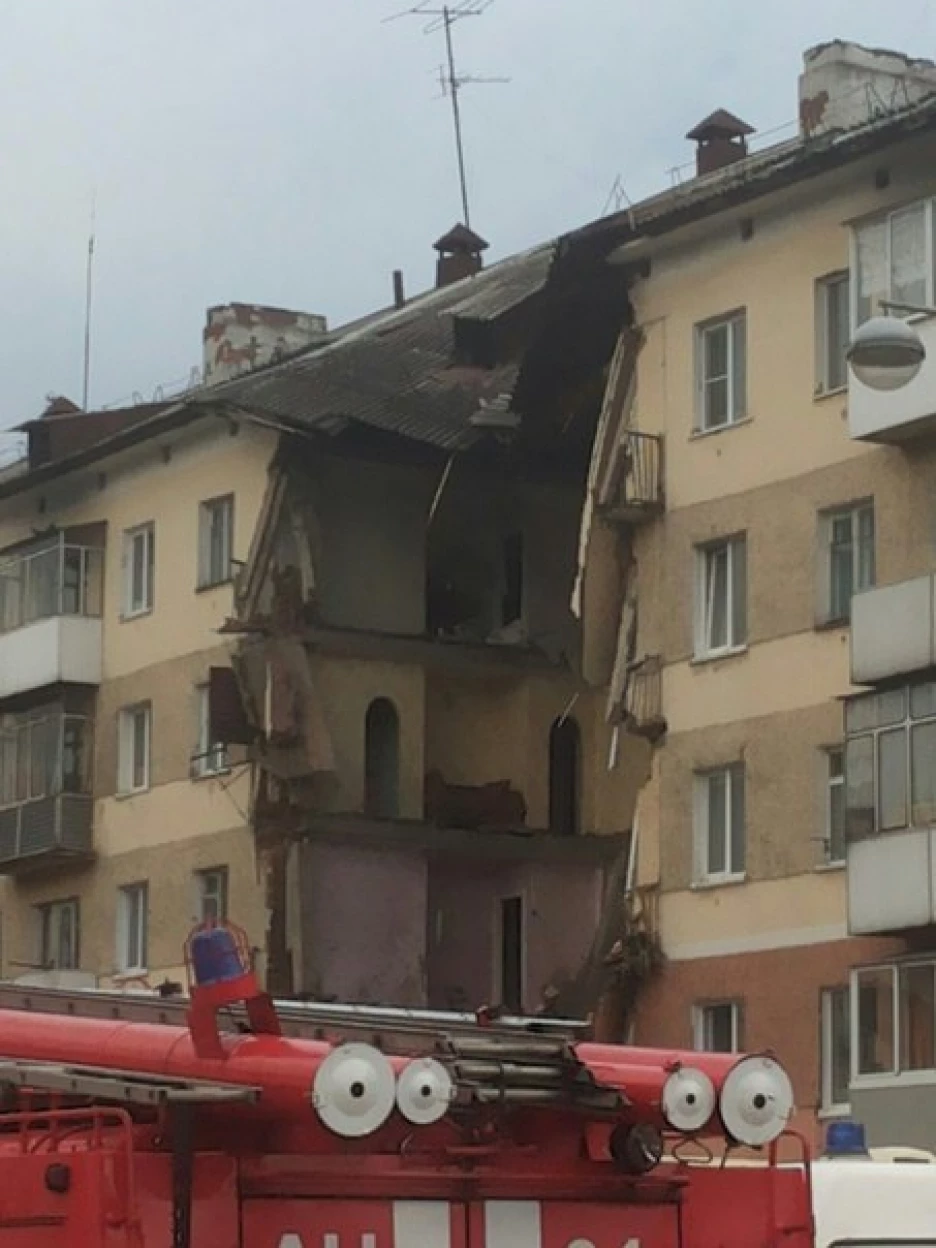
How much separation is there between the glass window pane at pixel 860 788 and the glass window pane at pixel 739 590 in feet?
11.7

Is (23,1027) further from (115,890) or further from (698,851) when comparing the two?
(115,890)

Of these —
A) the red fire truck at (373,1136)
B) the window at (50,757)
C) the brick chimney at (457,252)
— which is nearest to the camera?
the red fire truck at (373,1136)

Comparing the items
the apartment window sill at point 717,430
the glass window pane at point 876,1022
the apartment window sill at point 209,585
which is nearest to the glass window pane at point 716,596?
the apartment window sill at point 717,430

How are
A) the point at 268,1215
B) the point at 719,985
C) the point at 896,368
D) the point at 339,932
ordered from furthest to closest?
1. the point at 339,932
2. the point at 719,985
3. the point at 896,368
4. the point at 268,1215

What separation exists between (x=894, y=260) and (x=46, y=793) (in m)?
19.4

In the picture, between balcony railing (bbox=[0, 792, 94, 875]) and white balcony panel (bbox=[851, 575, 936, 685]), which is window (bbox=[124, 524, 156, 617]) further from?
Result: white balcony panel (bbox=[851, 575, 936, 685])

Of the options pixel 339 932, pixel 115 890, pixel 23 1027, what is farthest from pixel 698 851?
pixel 23 1027

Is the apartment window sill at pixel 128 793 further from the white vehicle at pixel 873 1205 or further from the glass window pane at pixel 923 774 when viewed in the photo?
the white vehicle at pixel 873 1205

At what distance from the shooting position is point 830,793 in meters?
34.9

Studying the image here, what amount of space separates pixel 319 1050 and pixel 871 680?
84.9 feet

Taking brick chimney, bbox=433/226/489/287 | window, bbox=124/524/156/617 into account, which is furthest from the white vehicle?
brick chimney, bbox=433/226/489/287

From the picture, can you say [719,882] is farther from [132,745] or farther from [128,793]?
[132,745]

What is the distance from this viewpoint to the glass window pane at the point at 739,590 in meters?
36.6

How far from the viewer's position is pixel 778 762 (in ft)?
116
